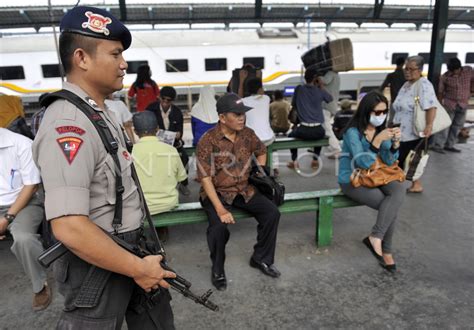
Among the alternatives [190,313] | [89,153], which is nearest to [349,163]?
[190,313]

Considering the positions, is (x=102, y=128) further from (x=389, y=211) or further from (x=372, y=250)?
(x=372, y=250)

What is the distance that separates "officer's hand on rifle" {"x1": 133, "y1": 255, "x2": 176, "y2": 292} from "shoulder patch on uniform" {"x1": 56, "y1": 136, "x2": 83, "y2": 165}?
16.3 inches

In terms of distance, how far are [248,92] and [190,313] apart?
3.16 meters

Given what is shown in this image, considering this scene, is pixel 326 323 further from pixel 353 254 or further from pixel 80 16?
pixel 80 16

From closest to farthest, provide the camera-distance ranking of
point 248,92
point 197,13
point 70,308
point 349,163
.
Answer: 1. point 70,308
2. point 349,163
3. point 248,92
4. point 197,13

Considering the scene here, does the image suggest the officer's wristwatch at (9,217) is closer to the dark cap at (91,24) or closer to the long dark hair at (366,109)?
the dark cap at (91,24)

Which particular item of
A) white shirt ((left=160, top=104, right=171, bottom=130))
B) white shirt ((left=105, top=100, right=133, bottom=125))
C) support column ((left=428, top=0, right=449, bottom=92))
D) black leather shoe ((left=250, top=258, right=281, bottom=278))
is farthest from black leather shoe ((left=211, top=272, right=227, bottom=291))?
support column ((left=428, top=0, right=449, bottom=92))

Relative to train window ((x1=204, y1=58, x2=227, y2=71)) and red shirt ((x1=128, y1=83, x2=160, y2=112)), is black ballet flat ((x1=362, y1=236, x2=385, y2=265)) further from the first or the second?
train window ((x1=204, y1=58, x2=227, y2=71))

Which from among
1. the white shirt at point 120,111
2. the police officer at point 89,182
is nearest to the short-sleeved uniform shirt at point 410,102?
the white shirt at point 120,111

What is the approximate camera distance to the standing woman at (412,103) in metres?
3.71

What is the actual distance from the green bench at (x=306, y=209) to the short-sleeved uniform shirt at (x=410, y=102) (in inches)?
57.0

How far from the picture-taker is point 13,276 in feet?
9.11

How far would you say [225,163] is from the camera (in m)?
2.71

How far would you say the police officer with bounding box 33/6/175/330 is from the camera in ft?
3.35
